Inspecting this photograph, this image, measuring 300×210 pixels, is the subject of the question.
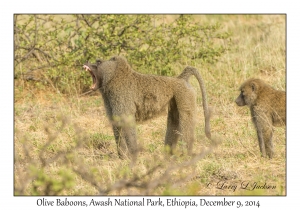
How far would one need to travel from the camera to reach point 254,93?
7.70 m

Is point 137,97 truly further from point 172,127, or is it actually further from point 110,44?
point 110,44

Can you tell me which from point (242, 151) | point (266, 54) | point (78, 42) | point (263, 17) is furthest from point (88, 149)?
point (263, 17)

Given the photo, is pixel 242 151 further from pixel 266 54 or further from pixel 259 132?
pixel 266 54

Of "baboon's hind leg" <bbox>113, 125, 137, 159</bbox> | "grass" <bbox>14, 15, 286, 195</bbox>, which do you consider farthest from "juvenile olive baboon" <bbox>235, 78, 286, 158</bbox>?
"baboon's hind leg" <bbox>113, 125, 137, 159</bbox>

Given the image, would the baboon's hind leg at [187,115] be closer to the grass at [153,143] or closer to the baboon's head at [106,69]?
the grass at [153,143]

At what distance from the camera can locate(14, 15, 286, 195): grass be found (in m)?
6.21

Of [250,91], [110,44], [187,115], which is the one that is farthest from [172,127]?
[110,44]

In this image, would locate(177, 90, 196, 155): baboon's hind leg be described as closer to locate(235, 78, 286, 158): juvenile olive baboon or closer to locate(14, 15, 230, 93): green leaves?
locate(235, 78, 286, 158): juvenile olive baboon

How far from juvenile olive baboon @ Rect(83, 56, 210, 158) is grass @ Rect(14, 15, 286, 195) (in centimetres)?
40

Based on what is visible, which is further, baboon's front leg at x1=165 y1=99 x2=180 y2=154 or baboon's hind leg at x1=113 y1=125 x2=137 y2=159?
baboon's front leg at x1=165 y1=99 x2=180 y2=154

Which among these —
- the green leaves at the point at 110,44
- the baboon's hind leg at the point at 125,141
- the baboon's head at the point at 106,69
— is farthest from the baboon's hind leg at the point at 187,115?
the green leaves at the point at 110,44

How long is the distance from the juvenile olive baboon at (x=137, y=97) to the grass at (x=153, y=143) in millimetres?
395

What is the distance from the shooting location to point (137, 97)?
7.81m

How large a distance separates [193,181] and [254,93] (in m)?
1.67
